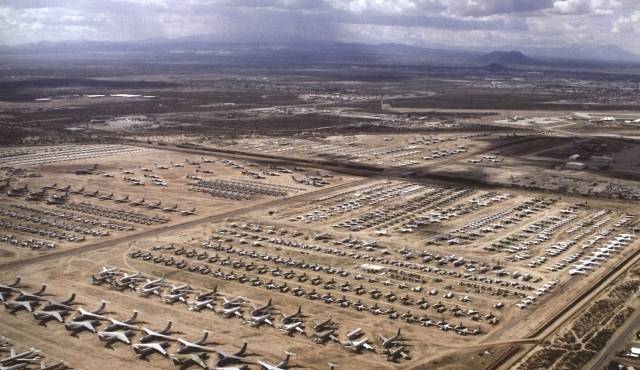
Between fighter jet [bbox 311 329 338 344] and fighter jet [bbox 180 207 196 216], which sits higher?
fighter jet [bbox 180 207 196 216]

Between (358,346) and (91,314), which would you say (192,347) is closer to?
(91,314)

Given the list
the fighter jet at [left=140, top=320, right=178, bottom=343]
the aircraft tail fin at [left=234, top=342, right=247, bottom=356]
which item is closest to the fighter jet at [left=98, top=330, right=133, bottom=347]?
the fighter jet at [left=140, top=320, right=178, bottom=343]

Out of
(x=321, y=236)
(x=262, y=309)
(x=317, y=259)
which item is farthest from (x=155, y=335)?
(x=321, y=236)

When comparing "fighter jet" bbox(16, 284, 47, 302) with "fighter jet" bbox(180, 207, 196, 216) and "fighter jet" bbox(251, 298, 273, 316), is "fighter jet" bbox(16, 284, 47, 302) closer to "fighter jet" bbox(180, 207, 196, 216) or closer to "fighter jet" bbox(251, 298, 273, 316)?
"fighter jet" bbox(251, 298, 273, 316)

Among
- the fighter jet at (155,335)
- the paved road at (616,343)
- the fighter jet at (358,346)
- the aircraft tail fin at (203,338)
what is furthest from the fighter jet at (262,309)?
the paved road at (616,343)

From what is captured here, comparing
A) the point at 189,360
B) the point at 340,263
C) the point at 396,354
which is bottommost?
the point at 189,360

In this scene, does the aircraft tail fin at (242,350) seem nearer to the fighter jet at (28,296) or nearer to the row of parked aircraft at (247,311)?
the row of parked aircraft at (247,311)
